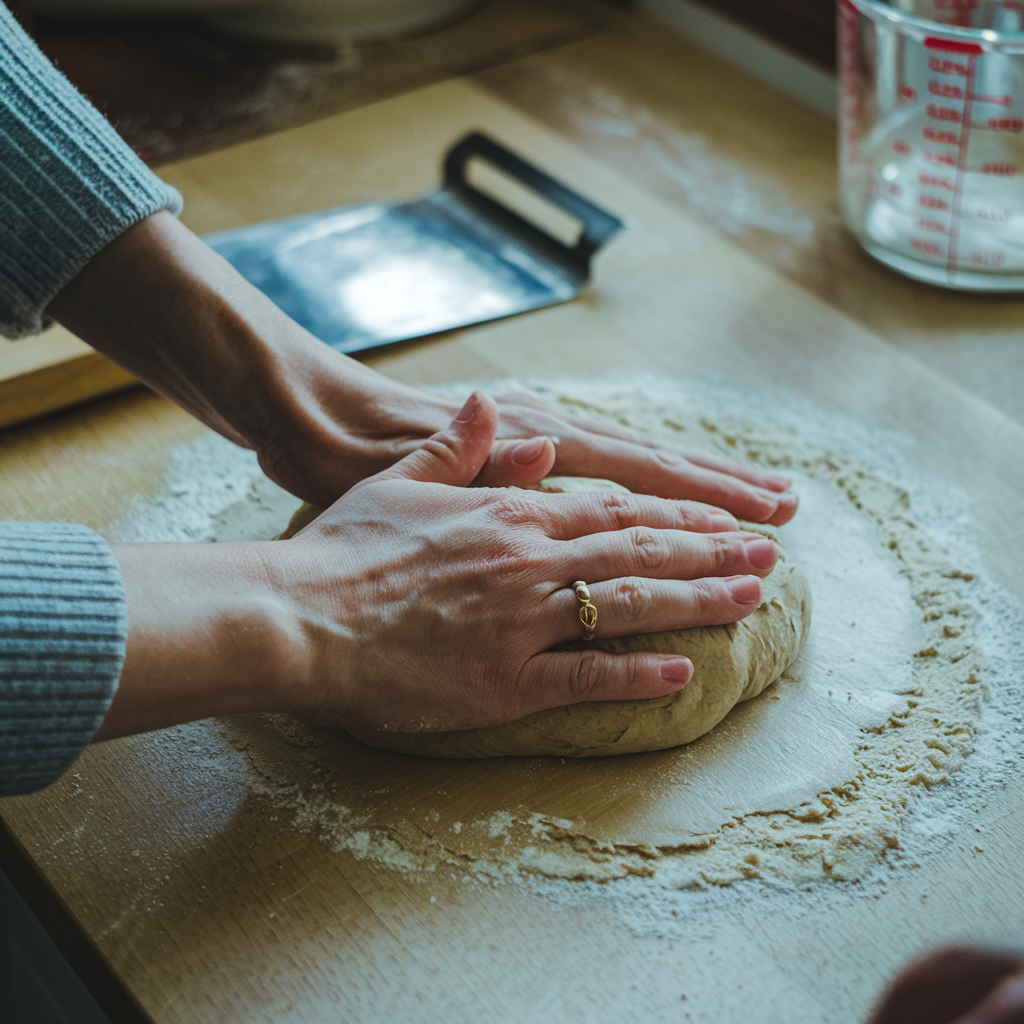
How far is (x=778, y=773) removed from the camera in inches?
35.0

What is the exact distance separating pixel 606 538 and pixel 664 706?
151 millimetres

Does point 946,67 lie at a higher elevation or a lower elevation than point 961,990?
higher

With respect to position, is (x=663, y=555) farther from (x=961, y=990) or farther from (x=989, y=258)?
(x=989, y=258)

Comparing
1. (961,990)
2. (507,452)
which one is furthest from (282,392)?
(961,990)

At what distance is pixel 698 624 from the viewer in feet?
2.94

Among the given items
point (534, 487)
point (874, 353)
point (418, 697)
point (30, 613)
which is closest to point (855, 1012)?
point (418, 697)

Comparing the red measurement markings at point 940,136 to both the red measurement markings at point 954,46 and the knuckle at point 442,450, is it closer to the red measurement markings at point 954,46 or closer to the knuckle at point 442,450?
the red measurement markings at point 954,46

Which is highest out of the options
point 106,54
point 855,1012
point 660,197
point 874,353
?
point 106,54

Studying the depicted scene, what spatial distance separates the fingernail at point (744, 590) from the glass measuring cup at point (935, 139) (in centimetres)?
75

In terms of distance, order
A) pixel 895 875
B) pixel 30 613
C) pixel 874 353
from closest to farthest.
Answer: pixel 30 613, pixel 895 875, pixel 874 353

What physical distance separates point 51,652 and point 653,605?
1.51 ft

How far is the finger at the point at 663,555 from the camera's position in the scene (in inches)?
34.3

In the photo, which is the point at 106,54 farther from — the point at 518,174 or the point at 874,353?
the point at 874,353

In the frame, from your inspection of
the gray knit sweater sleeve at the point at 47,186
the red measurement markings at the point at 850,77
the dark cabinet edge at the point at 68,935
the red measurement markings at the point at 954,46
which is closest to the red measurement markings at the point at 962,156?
the red measurement markings at the point at 954,46
